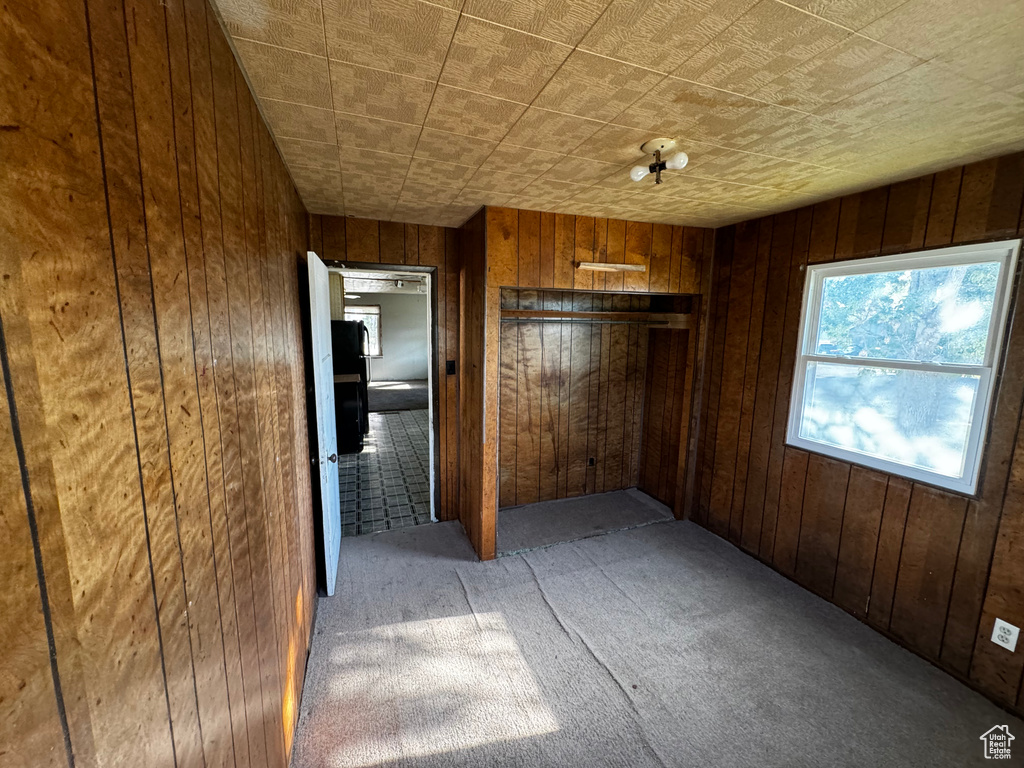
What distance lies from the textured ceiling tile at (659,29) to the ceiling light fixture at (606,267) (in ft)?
5.26

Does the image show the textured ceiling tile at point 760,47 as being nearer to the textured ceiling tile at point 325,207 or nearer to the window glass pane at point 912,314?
the window glass pane at point 912,314

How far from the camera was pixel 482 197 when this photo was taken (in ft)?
7.90

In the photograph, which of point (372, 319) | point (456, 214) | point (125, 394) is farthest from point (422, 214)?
point (372, 319)

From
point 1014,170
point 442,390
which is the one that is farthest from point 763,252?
point 442,390

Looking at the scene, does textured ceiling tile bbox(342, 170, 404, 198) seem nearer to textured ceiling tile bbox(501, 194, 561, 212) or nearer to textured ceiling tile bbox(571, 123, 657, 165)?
textured ceiling tile bbox(501, 194, 561, 212)

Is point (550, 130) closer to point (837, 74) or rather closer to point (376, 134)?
point (376, 134)

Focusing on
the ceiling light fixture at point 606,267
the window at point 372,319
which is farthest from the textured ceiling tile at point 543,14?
the window at point 372,319

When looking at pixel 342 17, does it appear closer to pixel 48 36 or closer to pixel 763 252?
pixel 48 36

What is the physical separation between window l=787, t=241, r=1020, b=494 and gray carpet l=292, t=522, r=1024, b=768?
1.02 m

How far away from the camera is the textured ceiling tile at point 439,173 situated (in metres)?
1.93

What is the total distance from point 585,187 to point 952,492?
2.35 meters

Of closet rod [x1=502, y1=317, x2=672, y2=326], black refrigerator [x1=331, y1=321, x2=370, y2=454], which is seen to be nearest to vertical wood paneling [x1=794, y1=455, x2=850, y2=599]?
closet rod [x1=502, y1=317, x2=672, y2=326]

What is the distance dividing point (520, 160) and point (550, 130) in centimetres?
31

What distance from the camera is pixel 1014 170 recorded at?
1760mm
